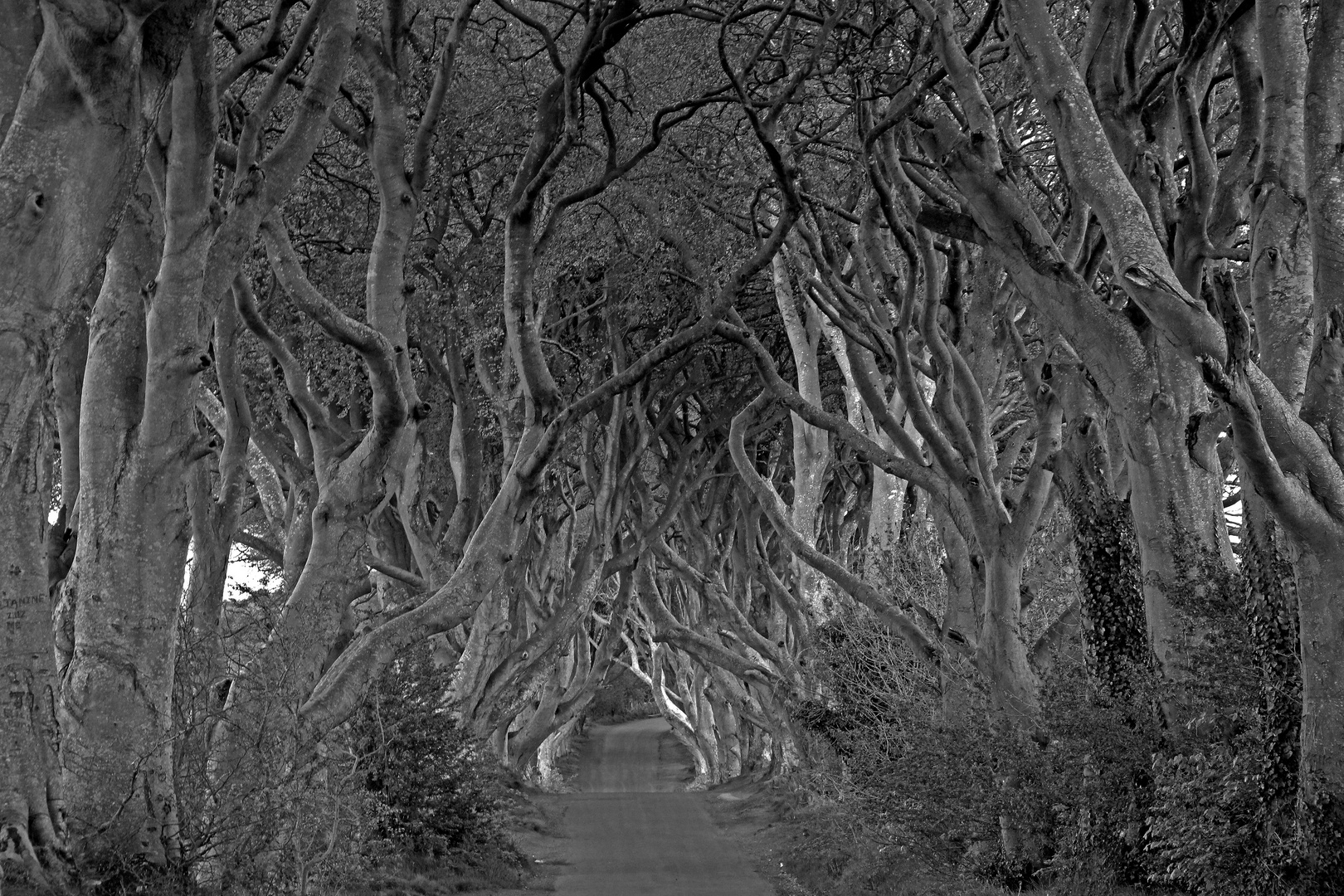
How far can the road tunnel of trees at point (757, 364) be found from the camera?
625 centimetres

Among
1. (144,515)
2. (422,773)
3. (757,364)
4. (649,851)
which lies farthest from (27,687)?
(649,851)

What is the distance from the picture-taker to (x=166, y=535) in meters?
8.00

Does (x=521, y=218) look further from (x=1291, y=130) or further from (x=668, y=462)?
(x=668, y=462)

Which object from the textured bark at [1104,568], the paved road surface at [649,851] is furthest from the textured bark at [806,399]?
the textured bark at [1104,568]

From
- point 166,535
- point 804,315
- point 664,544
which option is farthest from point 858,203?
point 166,535

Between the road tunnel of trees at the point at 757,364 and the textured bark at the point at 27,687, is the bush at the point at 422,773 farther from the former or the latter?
the textured bark at the point at 27,687

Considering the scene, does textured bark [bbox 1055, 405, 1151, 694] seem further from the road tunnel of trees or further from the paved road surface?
the paved road surface

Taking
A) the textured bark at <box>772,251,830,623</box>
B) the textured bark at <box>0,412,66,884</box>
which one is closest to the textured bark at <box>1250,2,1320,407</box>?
the textured bark at <box>0,412,66,884</box>

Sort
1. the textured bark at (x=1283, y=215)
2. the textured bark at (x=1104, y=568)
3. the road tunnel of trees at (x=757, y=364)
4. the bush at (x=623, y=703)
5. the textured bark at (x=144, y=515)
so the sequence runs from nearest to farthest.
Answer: the road tunnel of trees at (x=757, y=364) → the textured bark at (x=1283, y=215) → the textured bark at (x=144, y=515) → the textured bark at (x=1104, y=568) → the bush at (x=623, y=703)

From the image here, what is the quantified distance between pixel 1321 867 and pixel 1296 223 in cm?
356

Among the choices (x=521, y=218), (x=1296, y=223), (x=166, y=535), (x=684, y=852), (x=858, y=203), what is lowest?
(x=684, y=852)

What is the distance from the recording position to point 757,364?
14406 millimetres

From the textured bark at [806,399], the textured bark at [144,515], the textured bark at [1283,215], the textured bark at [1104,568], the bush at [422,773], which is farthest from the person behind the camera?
the textured bark at [806,399]

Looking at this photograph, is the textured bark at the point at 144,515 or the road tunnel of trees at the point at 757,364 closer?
the road tunnel of trees at the point at 757,364
